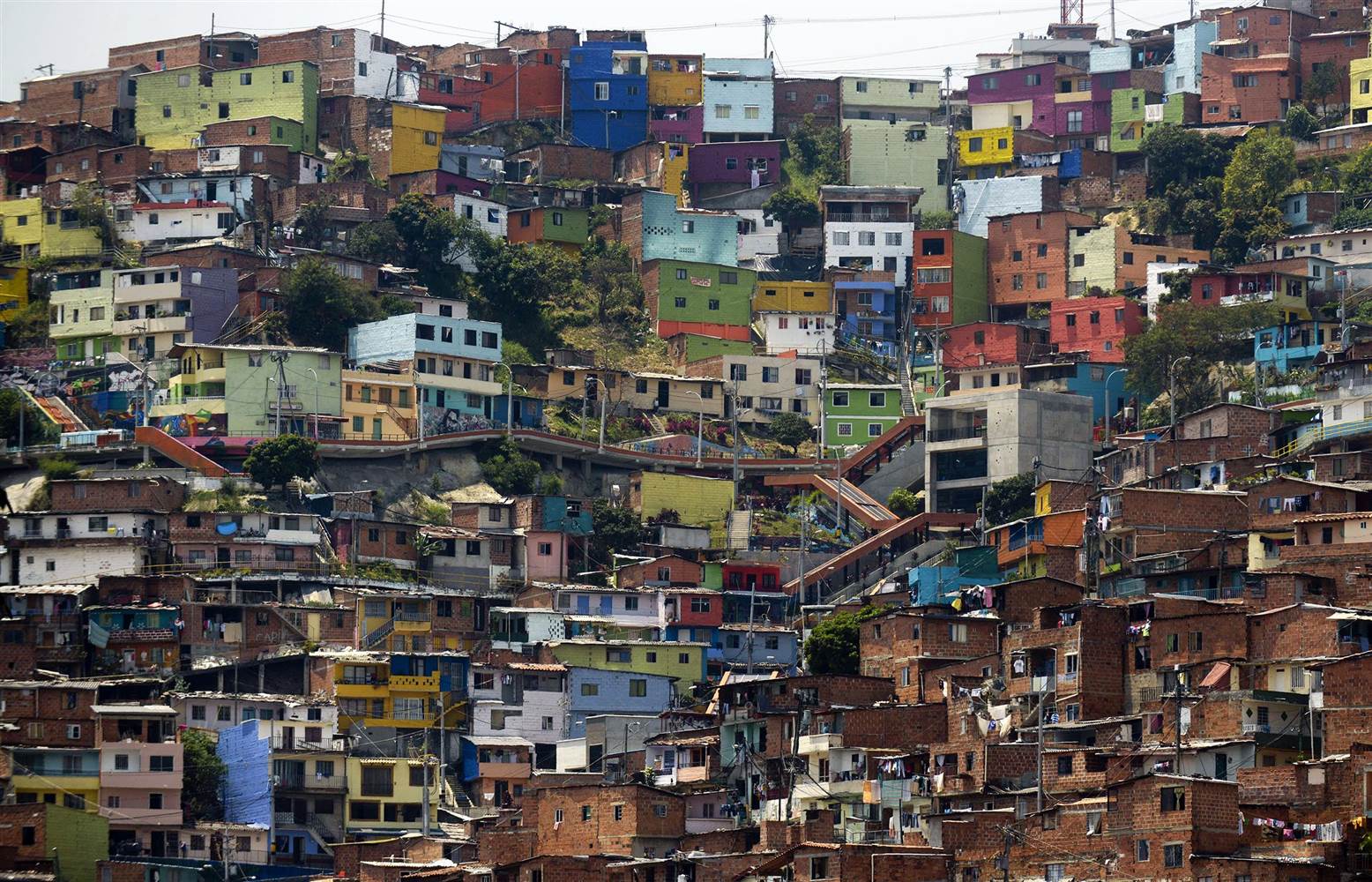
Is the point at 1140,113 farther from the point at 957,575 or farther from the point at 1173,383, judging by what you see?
the point at 957,575

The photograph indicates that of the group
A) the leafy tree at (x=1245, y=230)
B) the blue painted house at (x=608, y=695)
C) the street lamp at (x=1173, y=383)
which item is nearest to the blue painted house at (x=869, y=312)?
the leafy tree at (x=1245, y=230)

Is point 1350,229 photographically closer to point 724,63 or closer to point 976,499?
point 976,499

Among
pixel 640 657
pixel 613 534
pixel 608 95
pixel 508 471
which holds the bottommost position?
pixel 640 657

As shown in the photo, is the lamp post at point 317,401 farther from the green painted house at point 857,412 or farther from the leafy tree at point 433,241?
the green painted house at point 857,412

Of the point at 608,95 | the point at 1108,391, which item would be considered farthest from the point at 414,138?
the point at 1108,391

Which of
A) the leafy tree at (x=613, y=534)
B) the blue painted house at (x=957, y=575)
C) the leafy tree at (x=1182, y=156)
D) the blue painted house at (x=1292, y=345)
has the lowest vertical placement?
the blue painted house at (x=957, y=575)

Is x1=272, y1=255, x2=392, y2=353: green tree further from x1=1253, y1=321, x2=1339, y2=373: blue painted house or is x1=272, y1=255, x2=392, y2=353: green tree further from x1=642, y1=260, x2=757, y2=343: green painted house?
x1=1253, y1=321, x2=1339, y2=373: blue painted house

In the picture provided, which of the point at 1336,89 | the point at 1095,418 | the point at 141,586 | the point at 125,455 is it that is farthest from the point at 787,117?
the point at 141,586
